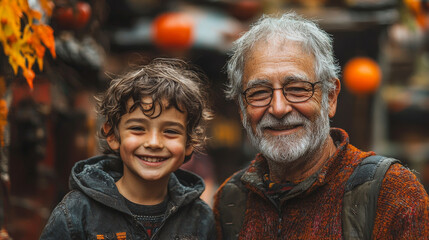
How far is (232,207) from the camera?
2982mm

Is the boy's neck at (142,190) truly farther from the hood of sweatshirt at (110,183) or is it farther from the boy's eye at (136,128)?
the boy's eye at (136,128)

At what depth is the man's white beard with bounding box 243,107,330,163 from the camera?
2.68m

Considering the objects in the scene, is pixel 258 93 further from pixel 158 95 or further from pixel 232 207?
pixel 232 207

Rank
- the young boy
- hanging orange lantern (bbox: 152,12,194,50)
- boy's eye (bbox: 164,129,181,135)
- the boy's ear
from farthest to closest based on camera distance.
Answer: hanging orange lantern (bbox: 152,12,194,50), the boy's ear, boy's eye (bbox: 164,129,181,135), the young boy

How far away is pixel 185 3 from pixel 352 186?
672cm

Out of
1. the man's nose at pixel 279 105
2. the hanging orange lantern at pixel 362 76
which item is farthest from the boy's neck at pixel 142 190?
the hanging orange lantern at pixel 362 76

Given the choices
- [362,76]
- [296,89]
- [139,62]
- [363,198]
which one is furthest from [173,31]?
[363,198]

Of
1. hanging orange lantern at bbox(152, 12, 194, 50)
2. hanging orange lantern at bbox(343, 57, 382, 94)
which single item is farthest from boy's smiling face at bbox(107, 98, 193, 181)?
hanging orange lantern at bbox(343, 57, 382, 94)

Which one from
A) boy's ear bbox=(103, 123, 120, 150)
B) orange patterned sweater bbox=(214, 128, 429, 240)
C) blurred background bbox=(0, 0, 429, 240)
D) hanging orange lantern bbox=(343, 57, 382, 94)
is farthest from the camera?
hanging orange lantern bbox=(343, 57, 382, 94)

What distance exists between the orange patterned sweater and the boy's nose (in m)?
0.52

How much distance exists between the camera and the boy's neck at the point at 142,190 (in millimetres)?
2805

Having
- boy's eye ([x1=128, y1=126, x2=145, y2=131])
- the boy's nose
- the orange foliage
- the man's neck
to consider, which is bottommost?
the man's neck

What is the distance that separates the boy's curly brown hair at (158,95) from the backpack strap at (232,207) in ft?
0.99

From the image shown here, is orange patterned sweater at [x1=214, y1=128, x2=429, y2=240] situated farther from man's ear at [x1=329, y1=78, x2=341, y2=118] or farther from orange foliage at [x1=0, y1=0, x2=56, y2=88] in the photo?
orange foliage at [x1=0, y1=0, x2=56, y2=88]
